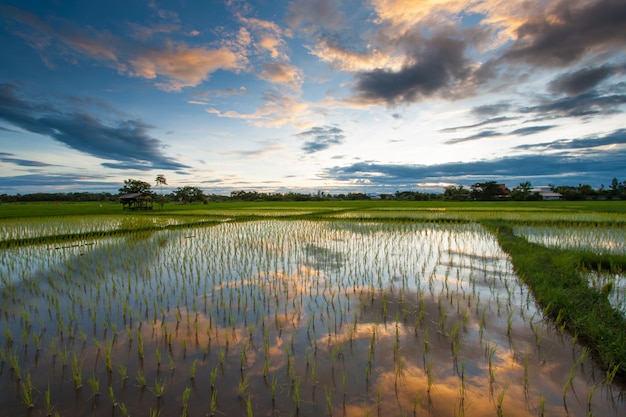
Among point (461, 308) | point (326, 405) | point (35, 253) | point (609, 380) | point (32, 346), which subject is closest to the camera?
point (326, 405)

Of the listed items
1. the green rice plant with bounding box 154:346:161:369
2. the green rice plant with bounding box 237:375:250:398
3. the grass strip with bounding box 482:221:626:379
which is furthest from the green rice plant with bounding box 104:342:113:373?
the grass strip with bounding box 482:221:626:379

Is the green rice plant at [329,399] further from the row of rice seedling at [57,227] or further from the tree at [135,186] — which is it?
the tree at [135,186]

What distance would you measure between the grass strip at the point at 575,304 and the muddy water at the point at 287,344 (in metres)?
0.19

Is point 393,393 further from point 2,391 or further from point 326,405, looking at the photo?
point 2,391

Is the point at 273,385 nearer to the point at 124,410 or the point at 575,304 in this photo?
the point at 124,410

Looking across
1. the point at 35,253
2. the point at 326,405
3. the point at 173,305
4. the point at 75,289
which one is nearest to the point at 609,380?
the point at 326,405

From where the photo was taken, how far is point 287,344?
138 inches

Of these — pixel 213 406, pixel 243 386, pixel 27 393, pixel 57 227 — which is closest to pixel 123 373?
pixel 27 393

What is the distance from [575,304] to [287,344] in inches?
159

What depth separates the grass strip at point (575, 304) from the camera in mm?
3158

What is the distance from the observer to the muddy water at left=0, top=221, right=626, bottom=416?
257 cm

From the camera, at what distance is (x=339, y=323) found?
407cm

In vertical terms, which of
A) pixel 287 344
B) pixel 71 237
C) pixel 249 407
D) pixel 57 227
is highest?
pixel 57 227

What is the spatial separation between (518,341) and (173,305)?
4803mm
